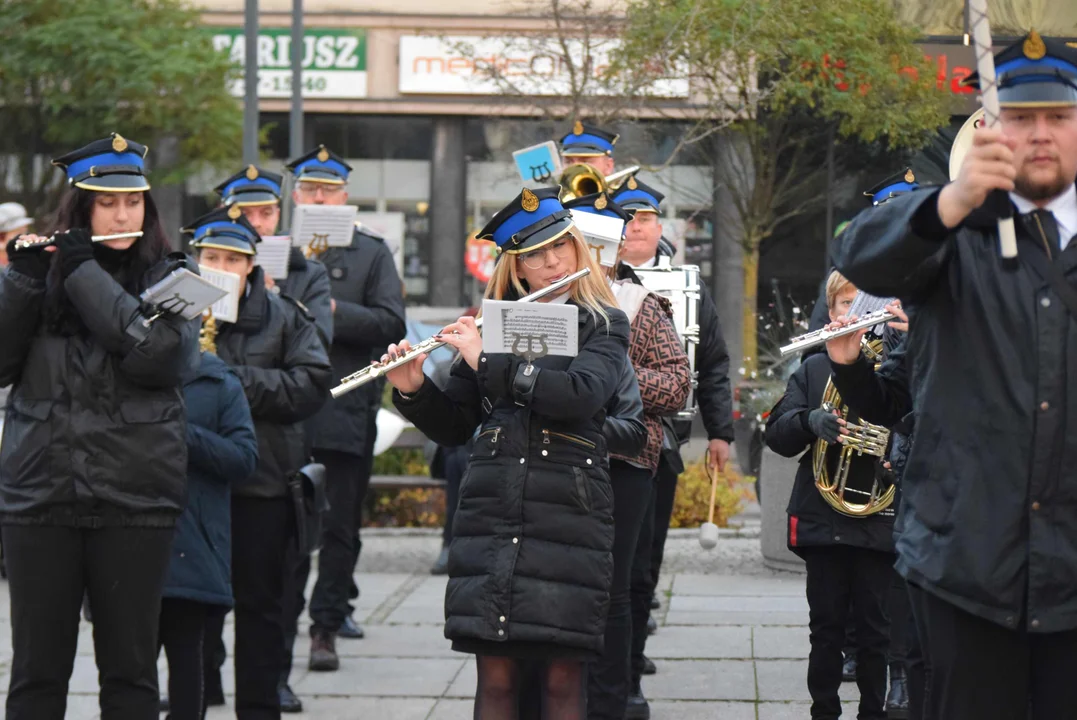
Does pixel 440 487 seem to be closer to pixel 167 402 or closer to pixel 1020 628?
pixel 167 402

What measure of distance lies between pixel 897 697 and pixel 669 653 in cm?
157

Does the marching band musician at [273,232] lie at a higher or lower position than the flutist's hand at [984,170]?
lower

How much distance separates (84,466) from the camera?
517 centimetres

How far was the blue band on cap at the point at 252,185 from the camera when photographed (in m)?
7.63

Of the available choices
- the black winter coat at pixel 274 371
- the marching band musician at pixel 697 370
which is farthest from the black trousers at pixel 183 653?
the marching band musician at pixel 697 370

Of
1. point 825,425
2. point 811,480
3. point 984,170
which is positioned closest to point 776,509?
point 811,480

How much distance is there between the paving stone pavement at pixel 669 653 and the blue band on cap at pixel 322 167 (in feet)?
7.71

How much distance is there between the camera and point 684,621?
8922 mm

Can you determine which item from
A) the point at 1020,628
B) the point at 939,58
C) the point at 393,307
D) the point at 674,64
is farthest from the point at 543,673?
the point at 674,64

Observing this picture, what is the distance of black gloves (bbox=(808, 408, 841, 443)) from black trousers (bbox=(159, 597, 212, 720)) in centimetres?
221

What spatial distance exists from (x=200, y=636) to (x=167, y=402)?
1046mm

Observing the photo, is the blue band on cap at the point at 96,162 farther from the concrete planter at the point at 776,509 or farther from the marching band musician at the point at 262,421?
the concrete planter at the point at 776,509

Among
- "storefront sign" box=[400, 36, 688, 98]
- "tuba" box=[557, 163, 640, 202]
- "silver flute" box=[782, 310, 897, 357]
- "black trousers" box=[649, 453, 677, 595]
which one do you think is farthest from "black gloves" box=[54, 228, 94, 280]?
"storefront sign" box=[400, 36, 688, 98]

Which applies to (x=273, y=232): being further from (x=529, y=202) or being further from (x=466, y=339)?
(x=466, y=339)
